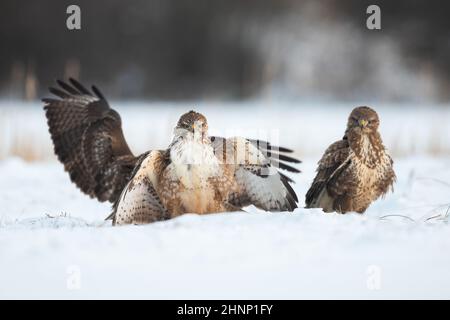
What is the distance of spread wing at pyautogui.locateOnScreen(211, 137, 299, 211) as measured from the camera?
217 inches

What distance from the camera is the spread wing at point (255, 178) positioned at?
5500 mm

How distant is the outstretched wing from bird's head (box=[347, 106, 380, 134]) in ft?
6.38

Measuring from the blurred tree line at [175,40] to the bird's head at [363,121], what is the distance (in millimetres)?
13784

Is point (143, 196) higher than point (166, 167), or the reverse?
point (166, 167)

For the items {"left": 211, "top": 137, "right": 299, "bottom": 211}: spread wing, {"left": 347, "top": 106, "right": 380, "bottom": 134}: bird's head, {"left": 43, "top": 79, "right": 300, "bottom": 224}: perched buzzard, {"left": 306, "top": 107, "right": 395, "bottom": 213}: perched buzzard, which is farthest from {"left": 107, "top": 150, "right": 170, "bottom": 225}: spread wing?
{"left": 347, "top": 106, "right": 380, "bottom": 134}: bird's head

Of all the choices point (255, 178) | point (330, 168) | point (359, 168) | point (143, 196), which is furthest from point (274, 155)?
point (143, 196)

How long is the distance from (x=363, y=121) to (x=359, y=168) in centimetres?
41

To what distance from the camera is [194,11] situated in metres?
22.5

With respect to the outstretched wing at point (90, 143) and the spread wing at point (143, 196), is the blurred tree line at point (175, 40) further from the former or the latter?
the spread wing at point (143, 196)

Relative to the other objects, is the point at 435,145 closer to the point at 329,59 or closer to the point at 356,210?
the point at 356,210

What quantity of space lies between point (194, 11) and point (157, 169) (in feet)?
58.5

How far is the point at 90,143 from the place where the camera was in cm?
641

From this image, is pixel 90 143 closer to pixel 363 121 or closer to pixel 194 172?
pixel 194 172

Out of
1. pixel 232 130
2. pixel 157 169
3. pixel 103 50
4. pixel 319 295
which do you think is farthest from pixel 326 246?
pixel 103 50
